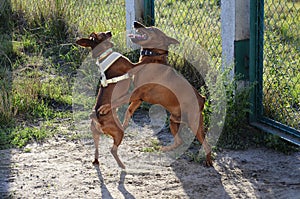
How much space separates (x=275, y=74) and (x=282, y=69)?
156 mm

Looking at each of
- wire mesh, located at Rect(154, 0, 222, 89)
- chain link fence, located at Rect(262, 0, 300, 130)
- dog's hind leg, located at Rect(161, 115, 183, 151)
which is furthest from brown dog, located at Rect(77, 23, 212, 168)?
wire mesh, located at Rect(154, 0, 222, 89)

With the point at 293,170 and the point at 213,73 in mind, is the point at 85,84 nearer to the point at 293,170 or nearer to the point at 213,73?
the point at 213,73

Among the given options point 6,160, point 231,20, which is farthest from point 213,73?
point 6,160

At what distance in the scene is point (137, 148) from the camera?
19.3 ft

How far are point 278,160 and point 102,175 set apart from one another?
60.8 inches

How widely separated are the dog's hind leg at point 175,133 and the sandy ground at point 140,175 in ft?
0.47

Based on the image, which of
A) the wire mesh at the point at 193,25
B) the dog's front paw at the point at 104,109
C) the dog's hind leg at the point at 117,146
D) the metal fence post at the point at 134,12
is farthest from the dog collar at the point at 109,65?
the metal fence post at the point at 134,12

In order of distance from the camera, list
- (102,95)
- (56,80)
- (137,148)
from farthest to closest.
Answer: (56,80), (137,148), (102,95)

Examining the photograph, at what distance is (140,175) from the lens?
5234mm

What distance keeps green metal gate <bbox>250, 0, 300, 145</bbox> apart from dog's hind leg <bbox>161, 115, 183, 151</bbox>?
910 mm

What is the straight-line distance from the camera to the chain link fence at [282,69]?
19.9 ft

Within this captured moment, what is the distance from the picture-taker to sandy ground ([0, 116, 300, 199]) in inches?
192

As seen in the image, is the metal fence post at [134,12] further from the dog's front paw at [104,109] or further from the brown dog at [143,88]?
the dog's front paw at [104,109]

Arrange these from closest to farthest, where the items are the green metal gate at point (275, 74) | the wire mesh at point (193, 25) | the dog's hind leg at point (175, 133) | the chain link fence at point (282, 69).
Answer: the dog's hind leg at point (175, 133), the green metal gate at point (275, 74), the chain link fence at point (282, 69), the wire mesh at point (193, 25)
